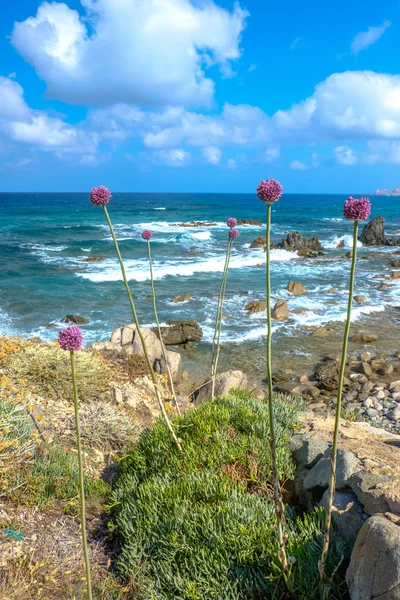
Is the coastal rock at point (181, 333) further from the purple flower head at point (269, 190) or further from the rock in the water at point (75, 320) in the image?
the purple flower head at point (269, 190)

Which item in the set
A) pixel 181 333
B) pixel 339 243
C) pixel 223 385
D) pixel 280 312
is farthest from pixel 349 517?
pixel 339 243

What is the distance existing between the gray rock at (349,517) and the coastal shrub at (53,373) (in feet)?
14.3

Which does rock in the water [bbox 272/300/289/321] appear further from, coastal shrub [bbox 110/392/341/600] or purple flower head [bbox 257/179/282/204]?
purple flower head [bbox 257/179/282/204]

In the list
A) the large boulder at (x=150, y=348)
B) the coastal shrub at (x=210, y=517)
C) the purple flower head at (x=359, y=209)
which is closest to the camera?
the purple flower head at (x=359, y=209)

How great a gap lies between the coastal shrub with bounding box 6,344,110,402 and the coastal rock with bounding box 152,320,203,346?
5.77 meters

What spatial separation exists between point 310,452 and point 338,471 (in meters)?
0.56

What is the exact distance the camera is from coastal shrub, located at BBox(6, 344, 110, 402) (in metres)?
6.62

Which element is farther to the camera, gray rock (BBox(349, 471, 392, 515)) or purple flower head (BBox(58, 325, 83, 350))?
gray rock (BBox(349, 471, 392, 515))

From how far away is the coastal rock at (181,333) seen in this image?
43.2ft

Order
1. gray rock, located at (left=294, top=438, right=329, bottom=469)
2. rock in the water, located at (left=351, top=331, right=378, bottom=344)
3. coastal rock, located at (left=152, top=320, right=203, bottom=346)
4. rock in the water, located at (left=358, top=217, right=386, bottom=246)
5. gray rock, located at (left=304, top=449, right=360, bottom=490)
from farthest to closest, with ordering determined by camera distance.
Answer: rock in the water, located at (left=358, top=217, right=386, bottom=246) → rock in the water, located at (left=351, top=331, right=378, bottom=344) → coastal rock, located at (left=152, top=320, right=203, bottom=346) → gray rock, located at (left=294, top=438, right=329, bottom=469) → gray rock, located at (left=304, top=449, right=360, bottom=490)

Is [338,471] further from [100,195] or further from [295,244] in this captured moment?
[295,244]

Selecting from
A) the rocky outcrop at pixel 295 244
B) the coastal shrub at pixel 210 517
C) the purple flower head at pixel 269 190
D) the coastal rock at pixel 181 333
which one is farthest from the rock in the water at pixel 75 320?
the rocky outcrop at pixel 295 244

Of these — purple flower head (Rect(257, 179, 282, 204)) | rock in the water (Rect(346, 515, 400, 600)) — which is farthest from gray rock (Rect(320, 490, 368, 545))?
purple flower head (Rect(257, 179, 282, 204))

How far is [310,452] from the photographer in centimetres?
414
